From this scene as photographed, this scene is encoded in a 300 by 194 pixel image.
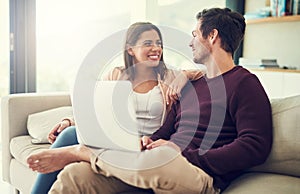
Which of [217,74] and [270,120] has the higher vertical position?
[217,74]

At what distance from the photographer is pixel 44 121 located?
2.20m

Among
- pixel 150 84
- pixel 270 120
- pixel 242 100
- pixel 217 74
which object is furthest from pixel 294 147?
pixel 150 84

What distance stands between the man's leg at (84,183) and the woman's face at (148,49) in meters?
0.68

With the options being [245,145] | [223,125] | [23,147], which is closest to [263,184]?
[245,145]

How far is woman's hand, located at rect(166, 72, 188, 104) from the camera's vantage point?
169cm

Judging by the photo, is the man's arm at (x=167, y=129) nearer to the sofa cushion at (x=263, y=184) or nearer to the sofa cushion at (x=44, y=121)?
the sofa cushion at (x=263, y=184)

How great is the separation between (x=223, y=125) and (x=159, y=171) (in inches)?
16.5

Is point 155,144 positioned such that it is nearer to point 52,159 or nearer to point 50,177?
point 52,159

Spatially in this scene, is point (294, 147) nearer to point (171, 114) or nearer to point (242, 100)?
point (242, 100)

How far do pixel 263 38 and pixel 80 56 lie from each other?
1.69 m

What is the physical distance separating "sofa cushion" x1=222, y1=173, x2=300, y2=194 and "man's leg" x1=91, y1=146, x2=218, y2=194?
0.35ft

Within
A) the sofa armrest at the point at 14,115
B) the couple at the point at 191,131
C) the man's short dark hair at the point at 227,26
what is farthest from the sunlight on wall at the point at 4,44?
the man's short dark hair at the point at 227,26

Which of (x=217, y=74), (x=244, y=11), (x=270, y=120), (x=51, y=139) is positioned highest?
(x=244, y=11)

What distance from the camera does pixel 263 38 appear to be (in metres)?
3.62
